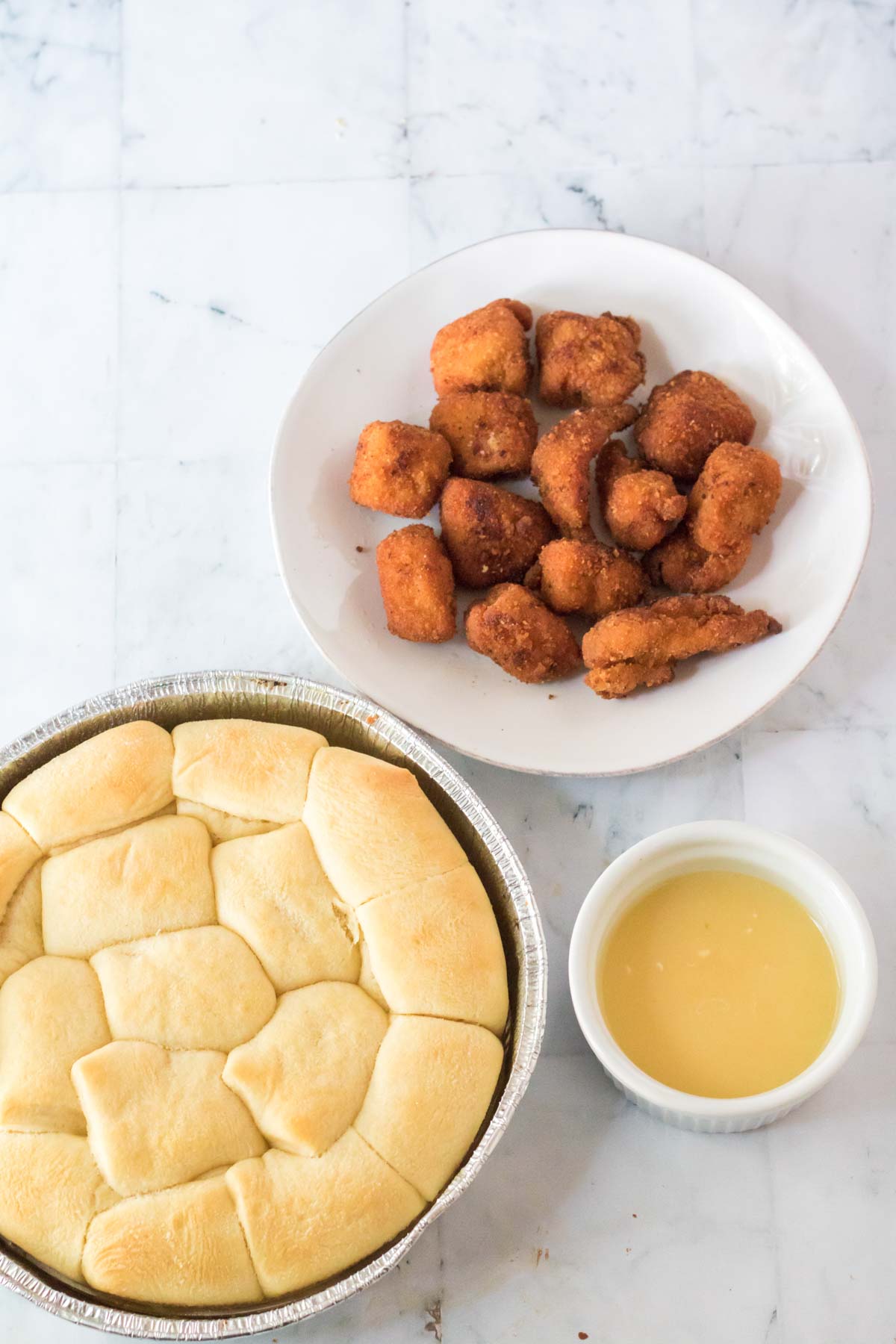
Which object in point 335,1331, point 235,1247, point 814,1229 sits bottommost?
point 335,1331

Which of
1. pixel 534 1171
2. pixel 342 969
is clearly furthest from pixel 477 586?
pixel 534 1171

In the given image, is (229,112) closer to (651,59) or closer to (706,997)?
(651,59)

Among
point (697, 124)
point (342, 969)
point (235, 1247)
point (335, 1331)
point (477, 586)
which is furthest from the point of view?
point (697, 124)

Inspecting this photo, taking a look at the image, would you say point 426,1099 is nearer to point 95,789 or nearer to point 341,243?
point 95,789

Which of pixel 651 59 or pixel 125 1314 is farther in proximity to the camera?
pixel 651 59

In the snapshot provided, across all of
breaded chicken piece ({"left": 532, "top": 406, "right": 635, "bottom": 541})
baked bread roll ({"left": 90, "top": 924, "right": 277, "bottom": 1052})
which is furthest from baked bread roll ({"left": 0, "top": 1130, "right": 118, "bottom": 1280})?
breaded chicken piece ({"left": 532, "top": 406, "right": 635, "bottom": 541})

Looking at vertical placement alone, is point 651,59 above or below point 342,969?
above
